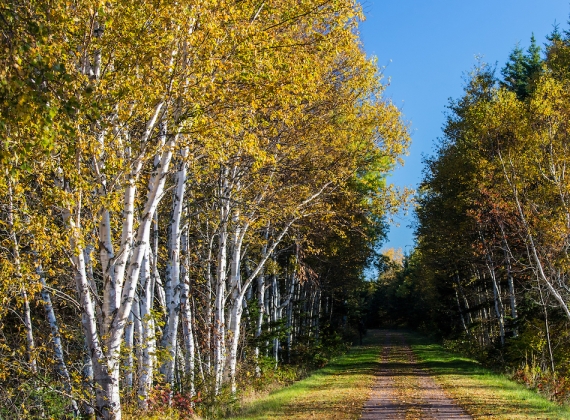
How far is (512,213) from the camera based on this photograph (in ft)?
67.4

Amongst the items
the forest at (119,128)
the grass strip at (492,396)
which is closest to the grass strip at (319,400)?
the forest at (119,128)

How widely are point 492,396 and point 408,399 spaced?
2.07 m

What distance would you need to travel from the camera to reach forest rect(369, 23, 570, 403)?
17781 millimetres

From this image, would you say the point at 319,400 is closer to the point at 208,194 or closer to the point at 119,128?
the point at 208,194

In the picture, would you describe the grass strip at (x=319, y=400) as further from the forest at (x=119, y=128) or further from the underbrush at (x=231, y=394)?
the forest at (x=119, y=128)

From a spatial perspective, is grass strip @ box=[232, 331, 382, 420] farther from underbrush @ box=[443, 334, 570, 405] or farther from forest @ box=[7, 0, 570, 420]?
underbrush @ box=[443, 334, 570, 405]

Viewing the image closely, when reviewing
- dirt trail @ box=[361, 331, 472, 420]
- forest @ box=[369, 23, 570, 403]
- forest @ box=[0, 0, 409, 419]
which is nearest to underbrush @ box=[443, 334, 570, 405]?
forest @ box=[369, 23, 570, 403]

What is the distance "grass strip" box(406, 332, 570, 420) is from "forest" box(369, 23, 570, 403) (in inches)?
32.4

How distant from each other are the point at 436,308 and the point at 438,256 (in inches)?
726

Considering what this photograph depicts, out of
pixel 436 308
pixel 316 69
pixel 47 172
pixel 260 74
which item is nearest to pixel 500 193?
pixel 316 69

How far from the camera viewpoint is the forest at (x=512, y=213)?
1778 centimetres

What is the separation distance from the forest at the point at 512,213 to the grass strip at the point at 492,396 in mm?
822

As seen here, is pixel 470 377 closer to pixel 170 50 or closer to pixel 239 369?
pixel 239 369

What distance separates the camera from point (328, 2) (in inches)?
406
